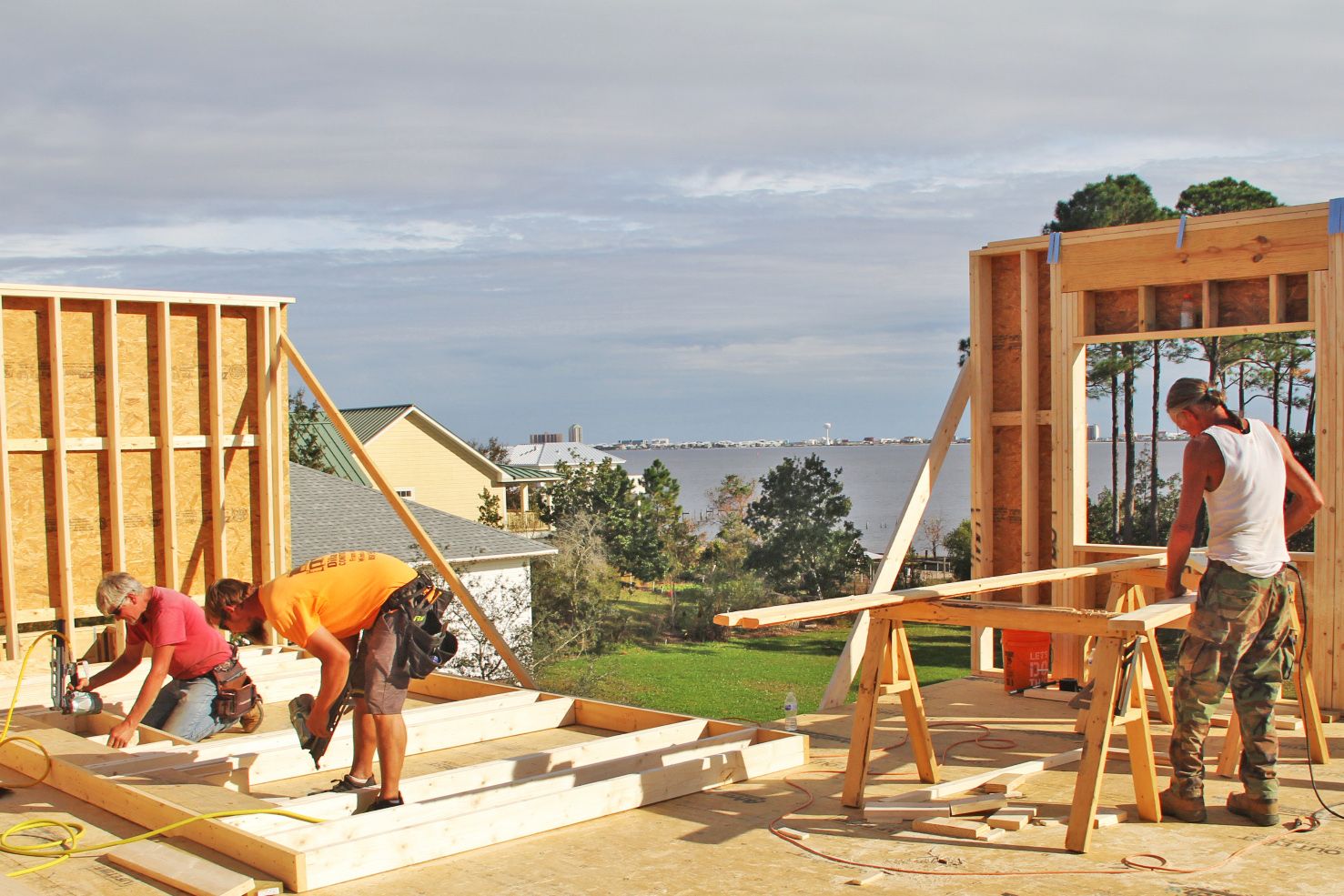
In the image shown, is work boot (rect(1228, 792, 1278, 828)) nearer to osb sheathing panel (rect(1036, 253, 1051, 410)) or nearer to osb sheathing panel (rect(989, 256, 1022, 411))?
osb sheathing panel (rect(1036, 253, 1051, 410))

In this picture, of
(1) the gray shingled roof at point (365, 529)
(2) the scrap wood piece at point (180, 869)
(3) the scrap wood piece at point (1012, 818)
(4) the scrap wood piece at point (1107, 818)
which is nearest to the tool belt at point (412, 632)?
(2) the scrap wood piece at point (180, 869)

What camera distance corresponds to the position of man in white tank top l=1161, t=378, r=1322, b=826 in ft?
16.6

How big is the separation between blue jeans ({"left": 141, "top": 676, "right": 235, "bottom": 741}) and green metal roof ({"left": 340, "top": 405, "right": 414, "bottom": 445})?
31682 millimetres

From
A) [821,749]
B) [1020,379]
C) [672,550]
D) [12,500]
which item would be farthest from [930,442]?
[672,550]

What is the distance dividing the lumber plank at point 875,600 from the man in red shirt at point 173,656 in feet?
11.3

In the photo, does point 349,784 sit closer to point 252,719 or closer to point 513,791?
point 513,791

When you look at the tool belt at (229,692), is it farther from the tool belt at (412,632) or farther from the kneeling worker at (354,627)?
the tool belt at (412,632)

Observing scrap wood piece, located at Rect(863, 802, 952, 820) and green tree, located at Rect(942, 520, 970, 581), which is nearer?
scrap wood piece, located at Rect(863, 802, 952, 820)

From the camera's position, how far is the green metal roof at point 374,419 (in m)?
39.3

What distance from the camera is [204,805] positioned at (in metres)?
5.10


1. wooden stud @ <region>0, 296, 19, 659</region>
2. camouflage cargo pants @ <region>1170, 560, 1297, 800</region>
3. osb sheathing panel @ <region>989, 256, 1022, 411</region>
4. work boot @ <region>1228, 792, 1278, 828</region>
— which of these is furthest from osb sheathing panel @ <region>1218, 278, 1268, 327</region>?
wooden stud @ <region>0, 296, 19, 659</region>

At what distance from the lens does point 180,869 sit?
447 cm

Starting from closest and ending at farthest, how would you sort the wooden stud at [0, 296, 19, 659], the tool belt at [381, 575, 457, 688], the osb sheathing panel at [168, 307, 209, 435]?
the tool belt at [381, 575, 457, 688]
the wooden stud at [0, 296, 19, 659]
the osb sheathing panel at [168, 307, 209, 435]

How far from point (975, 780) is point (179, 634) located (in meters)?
4.43
